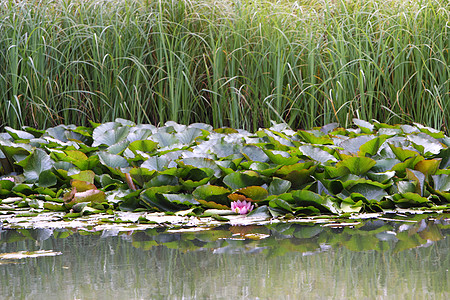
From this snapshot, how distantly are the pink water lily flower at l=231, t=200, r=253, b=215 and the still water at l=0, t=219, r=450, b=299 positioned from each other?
19 centimetres

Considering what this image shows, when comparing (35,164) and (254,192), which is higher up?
(35,164)

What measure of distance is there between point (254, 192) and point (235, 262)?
685 millimetres

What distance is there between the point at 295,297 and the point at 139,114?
293 cm

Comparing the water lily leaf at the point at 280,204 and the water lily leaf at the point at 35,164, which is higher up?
the water lily leaf at the point at 35,164

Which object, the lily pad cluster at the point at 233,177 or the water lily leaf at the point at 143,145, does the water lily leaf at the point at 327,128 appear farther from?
the water lily leaf at the point at 143,145

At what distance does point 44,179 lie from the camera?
2.44m

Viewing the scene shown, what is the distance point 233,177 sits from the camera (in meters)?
2.16

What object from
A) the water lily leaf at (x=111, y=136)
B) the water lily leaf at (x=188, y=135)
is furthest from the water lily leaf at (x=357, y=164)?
the water lily leaf at (x=111, y=136)

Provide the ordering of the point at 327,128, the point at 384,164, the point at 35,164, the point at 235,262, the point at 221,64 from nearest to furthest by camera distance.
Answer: the point at 235,262, the point at 384,164, the point at 35,164, the point at 327,128, the point at 221,64

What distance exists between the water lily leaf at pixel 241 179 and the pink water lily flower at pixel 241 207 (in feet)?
0.43

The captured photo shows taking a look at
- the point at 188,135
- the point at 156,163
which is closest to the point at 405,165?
the point at 156,163

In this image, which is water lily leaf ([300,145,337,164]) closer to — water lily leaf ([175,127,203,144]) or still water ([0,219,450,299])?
still water ([0,219,450,299])

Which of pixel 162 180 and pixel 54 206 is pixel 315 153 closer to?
pixel 162 180

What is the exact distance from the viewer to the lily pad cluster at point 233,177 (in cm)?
207
